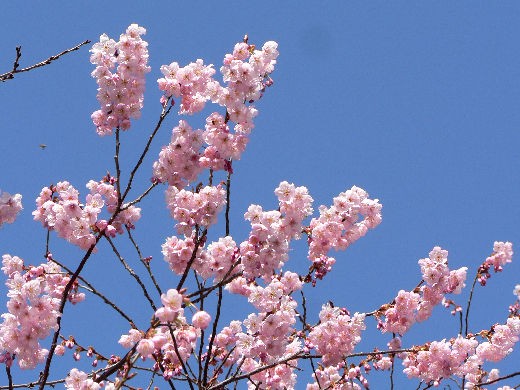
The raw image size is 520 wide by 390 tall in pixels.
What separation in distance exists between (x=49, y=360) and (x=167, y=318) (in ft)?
Answer: 5.20

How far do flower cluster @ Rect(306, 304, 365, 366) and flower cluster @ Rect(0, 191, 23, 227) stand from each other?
2593 mm

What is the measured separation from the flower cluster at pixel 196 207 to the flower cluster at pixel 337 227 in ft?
3.02

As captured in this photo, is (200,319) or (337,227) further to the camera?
(337,227)

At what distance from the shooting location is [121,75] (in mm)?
5898

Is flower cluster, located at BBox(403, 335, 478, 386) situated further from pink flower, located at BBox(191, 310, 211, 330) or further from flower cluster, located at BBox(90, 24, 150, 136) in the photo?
flower cluster, located at BBox(90, 24, 150, 136)

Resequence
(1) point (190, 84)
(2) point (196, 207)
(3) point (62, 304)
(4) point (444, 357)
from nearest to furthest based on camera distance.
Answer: (3) point (62, 304), (2) point (196, 207), (1) point (190, 84), (4) point (444, 357)

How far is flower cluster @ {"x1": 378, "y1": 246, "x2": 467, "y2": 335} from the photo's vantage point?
6727 millimetres

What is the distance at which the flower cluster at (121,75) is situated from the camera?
19.3 ft

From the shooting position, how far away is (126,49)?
19.4ft

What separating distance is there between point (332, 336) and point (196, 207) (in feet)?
5.20

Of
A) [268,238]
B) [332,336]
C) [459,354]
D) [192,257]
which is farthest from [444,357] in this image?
[192,257]

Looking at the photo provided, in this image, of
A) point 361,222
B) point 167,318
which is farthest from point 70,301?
point 361,222

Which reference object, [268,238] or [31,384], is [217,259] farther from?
[31,384]

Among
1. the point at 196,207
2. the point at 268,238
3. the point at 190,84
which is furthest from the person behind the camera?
the point at 190,84
